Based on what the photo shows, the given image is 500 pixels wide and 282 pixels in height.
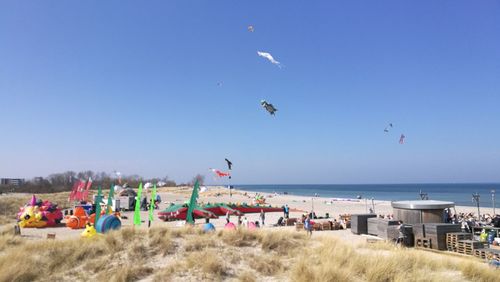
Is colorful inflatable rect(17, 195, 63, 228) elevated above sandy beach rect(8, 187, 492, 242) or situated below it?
above

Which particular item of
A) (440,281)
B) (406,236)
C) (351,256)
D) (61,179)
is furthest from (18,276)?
(61,179)

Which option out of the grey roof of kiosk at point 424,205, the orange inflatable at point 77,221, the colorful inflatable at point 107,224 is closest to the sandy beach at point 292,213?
the orange inflatable at point 77,221

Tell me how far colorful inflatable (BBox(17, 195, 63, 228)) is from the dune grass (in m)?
15.2

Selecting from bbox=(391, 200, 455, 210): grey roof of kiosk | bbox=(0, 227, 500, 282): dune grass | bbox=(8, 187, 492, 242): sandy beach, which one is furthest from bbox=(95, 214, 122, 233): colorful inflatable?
bbox=(391, 200, 455, 210): grey roof of kiosk

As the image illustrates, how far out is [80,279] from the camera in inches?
328

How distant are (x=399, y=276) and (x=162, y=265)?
5272 mm

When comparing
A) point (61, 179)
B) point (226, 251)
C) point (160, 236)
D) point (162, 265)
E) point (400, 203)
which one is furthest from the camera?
point (61, 179)

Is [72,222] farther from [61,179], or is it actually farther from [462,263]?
[61,179]

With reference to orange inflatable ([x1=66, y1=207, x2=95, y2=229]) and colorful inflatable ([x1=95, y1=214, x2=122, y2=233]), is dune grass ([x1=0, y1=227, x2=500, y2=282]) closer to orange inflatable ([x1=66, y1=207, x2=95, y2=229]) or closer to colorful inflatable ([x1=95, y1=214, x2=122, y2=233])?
colorful inflatable ([x1=95, y1=214, x2=122, y2=233])

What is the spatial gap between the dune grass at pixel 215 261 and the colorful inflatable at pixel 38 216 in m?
15.2

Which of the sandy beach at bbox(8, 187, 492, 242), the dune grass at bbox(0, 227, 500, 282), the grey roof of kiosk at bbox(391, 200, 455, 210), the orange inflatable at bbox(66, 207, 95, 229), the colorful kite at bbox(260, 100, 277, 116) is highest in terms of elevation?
the colorful kite at bbox(260, 100, 277, 116)

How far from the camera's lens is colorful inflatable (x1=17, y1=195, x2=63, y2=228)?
24609 mm

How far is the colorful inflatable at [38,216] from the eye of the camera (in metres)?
24.6

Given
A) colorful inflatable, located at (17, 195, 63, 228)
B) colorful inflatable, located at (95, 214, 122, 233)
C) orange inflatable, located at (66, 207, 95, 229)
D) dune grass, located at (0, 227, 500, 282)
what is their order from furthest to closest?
colorful inflatable, located at (17, 195, 63, 228), orange inflatable, located at (66, 207, 95, 229), colorful inflatable, located at (95, 214, 122, 233), dune grass, located at (0, 227, 500, 282)
